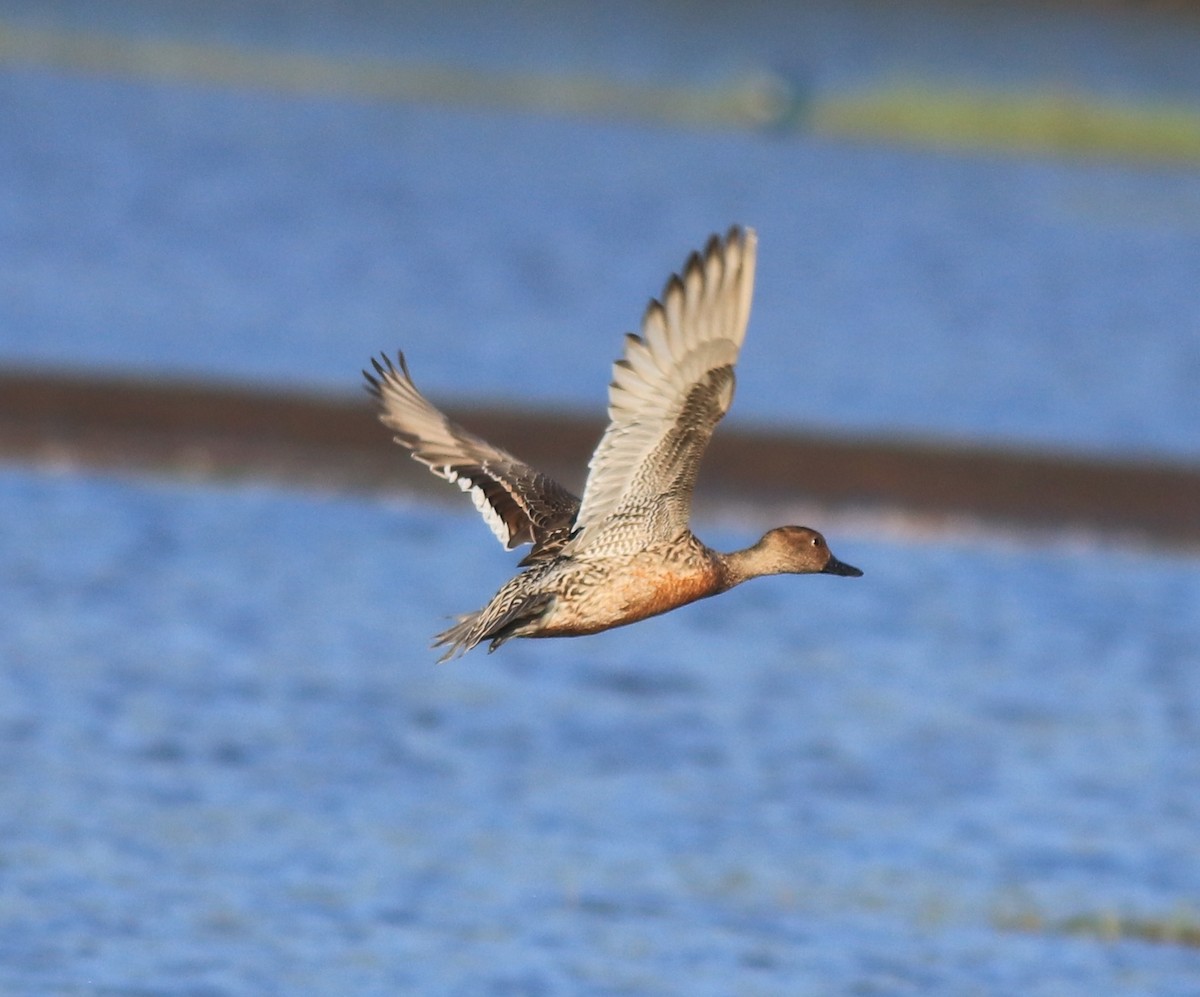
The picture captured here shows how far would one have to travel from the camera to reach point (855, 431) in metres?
15.1

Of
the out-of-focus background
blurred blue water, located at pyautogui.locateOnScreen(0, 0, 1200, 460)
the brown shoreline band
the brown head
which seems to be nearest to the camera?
the brown head

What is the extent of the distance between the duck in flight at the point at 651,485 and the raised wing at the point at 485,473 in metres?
0.21

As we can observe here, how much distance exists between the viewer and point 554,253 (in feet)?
73.8

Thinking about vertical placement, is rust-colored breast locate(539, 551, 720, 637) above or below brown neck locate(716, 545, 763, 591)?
below

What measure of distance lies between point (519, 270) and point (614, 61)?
19.3 metres

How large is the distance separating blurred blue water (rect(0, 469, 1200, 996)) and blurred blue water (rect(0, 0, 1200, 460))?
2432mm

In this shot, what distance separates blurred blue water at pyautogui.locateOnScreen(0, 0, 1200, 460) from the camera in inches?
659

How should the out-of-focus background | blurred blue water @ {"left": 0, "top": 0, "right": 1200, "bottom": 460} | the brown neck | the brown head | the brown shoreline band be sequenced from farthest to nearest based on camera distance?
blurred blue water @ {"left": 0, "top": 0, "right": 1200, "bottom": 460}
the brown shoreline band
the out-of-focus background
the brown head
the brown neck

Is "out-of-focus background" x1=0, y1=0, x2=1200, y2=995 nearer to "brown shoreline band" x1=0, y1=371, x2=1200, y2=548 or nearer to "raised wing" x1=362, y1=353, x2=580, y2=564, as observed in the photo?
"brown shoreline band" x1=0, y1=371, x2=1200, y2=548

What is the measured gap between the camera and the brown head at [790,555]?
6.32 metres

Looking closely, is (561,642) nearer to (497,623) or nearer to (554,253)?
(497,623)

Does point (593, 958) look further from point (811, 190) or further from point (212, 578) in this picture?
point (811, 190)

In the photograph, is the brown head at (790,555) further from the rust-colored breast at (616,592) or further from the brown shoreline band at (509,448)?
the brown shoreline band at (509,448)

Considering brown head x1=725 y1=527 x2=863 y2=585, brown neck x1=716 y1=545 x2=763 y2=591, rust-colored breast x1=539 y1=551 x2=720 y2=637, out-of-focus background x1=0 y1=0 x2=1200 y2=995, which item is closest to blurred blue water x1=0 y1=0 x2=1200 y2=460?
out-of-focus background x1=0 y1=0 x2=1200 y2=995
